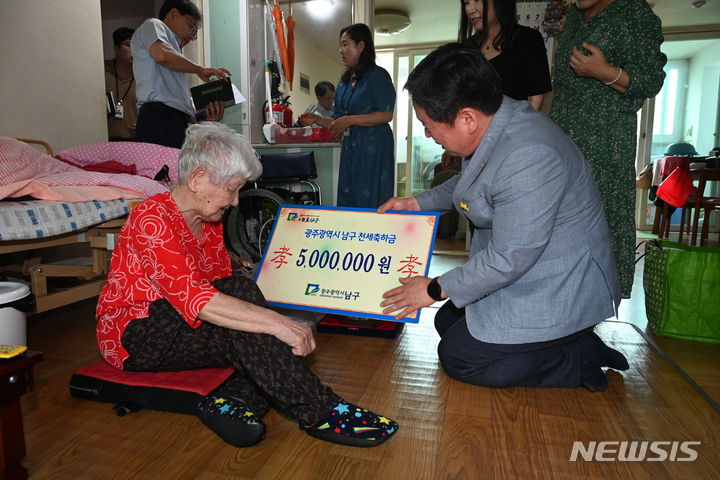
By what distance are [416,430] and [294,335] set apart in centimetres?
45

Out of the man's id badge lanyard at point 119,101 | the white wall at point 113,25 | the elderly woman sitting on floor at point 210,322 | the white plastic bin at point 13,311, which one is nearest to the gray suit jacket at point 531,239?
the elderly woman sitting on floor at point 210,322

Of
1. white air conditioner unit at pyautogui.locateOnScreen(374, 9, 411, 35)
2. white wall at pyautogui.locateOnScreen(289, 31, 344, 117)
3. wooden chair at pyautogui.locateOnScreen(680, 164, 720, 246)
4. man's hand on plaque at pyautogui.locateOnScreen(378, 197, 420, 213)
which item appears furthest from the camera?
white air conditioner unit at pyautogui.locateOnScreen(374, 9, 411, 35)

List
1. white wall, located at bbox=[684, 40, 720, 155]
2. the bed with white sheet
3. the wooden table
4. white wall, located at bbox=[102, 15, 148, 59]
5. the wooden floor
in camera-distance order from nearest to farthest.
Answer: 1. the wooden table
2. the wooden floor
3. the bed with white sheet
4. white wall, located at bbox=[102, 15, 148, 59]
5. white wall, located at bbox=[684, 40, 720, 155]

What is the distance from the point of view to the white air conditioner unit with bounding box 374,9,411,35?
5840 millimetres

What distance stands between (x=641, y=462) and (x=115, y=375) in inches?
57.9

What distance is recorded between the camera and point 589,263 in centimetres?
147

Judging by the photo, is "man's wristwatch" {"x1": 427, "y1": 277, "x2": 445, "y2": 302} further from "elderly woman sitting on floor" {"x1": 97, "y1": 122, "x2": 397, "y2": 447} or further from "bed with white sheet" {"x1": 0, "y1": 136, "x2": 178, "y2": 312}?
"bed with white sheet" {"x1": 0, "y1": 136, "x2": 178, "y2": 312}

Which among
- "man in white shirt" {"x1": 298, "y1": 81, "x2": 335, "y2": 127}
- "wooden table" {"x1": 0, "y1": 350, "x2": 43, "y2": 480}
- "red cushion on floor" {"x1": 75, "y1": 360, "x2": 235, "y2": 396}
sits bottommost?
"red cushion on floor" {"x1": 75, "y1": 360, "x2": 235, "y2": 396}

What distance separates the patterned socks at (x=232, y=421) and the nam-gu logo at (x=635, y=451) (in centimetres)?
81

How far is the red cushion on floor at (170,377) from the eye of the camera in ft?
4.56

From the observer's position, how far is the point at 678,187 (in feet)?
14.9

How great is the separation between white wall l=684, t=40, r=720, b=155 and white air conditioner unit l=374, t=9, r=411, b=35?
13.4 ft

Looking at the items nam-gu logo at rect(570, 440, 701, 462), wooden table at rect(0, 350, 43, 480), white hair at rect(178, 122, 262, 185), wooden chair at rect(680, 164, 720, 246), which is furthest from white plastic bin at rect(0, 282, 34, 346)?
wooden chair at rect(680, 164, 720, 246)

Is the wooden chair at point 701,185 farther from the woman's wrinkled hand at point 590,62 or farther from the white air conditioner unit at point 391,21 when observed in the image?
the white air conditioner unit at point 391,21
